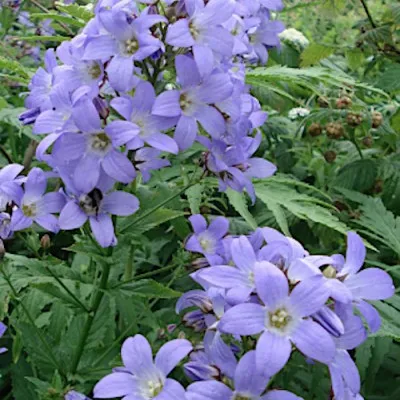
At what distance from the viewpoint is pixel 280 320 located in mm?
1099

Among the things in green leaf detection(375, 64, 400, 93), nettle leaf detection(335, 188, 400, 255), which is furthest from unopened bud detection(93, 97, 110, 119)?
green leaf detection(375, 64, 400, 93)

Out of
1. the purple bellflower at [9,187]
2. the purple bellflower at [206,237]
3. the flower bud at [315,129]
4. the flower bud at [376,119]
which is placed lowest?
the flower bud at [315,129]

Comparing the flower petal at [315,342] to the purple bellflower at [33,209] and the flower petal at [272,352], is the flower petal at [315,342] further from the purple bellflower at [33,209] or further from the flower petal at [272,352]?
the purple bellflower at [33,209]

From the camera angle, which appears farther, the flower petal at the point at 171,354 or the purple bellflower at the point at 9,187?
the purple bellflower at the point at 9,187

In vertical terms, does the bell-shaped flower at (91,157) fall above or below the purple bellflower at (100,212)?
above

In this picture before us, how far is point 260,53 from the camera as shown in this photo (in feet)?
7.32

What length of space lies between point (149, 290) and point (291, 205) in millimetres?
462

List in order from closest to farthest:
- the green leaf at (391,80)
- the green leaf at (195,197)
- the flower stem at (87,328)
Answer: the flower stem at (87,328), the green leaf at (195,197), the green leaf at (391,80)

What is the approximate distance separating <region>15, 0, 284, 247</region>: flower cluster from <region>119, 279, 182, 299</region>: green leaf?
0.19m

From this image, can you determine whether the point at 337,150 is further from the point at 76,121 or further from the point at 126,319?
the point at 76,121

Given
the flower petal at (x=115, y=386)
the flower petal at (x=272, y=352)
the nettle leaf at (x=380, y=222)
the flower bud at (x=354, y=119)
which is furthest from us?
the flower bud at (x=354, y=119)

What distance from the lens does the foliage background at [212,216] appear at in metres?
1.67

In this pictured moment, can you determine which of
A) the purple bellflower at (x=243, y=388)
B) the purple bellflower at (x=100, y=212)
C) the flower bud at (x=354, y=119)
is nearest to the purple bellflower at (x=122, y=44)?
the purple bellflower at (x=100, y=212)

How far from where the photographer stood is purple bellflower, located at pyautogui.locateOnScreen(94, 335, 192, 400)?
1.20 metres
